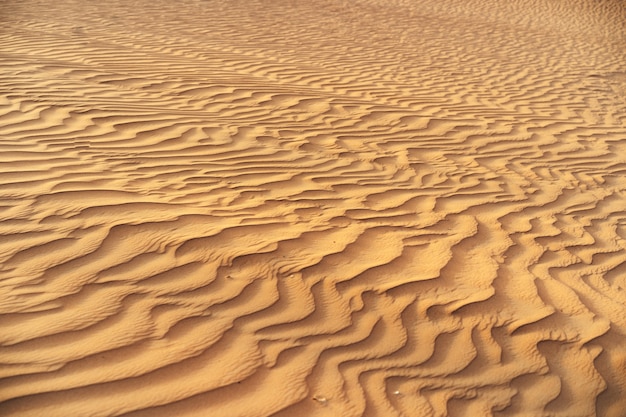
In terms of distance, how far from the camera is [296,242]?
3994mm

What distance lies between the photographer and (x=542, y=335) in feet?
11.4

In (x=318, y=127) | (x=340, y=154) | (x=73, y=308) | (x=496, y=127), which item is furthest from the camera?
(x=496, y=127)

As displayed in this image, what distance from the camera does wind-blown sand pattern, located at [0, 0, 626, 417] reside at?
2898mm

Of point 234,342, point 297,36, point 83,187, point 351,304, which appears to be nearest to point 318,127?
point 83,187

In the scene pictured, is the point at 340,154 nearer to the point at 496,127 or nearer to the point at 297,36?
the point at 496,127

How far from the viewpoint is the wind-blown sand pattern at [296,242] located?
9.51 feet

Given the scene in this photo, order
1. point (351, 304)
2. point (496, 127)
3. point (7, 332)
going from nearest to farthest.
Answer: point (7, 332)
point (351, 304)
point (496, 127)

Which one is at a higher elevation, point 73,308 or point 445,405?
point 73,308

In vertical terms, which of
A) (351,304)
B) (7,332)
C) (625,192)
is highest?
(7,332)

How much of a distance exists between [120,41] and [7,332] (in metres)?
7.07

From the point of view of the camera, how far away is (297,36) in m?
11.1

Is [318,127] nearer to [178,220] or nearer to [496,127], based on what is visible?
[496,127]

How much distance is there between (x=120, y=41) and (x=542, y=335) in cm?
747

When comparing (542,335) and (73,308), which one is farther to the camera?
(542,335)
